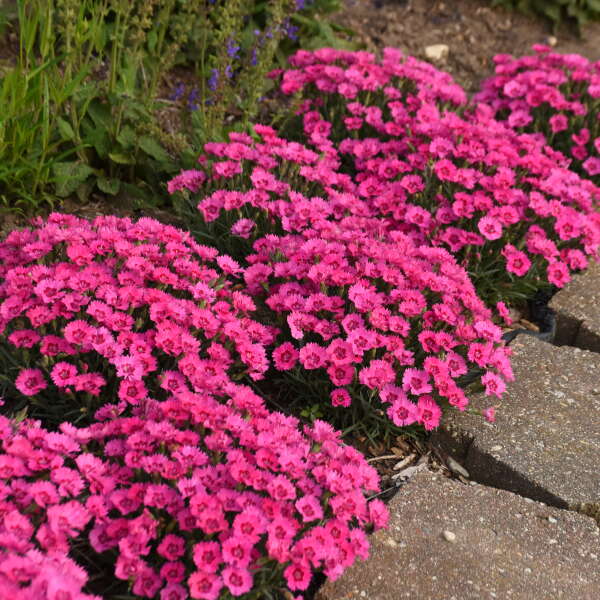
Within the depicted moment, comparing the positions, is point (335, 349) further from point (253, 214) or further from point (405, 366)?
point (253, 214)

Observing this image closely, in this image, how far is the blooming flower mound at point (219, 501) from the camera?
1.81m

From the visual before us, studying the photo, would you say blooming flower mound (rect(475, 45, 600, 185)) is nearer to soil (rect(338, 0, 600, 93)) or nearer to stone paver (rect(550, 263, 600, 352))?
stone paver (rect(550, 263, 600, 352))

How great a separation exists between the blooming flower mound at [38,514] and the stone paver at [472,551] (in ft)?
2.31

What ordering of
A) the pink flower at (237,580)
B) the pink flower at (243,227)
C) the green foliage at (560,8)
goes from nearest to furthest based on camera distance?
the pink flower at (237,580)
the pink flower at (243,227)
the green foliage at (560,8)

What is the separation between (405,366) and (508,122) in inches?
85.9

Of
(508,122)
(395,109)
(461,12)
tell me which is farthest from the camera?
(461,12)

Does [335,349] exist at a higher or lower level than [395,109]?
lower

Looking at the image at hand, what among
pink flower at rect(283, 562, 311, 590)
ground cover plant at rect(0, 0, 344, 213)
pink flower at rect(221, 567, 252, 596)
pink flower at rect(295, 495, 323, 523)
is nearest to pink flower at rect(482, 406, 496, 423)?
pink flower at rect(295, 495, 323, 523)

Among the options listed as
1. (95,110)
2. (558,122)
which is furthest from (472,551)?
(558,122)

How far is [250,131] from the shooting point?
13.0 feet

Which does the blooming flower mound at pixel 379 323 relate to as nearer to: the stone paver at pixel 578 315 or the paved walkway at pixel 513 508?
the paved walkway at pixel 513 508

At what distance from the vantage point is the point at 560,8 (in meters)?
6.37

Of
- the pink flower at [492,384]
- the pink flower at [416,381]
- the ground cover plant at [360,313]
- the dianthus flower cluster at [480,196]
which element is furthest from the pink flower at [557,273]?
the pink flower at [416,381]

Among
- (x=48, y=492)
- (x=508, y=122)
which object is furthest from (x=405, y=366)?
(x=508, y=122)
